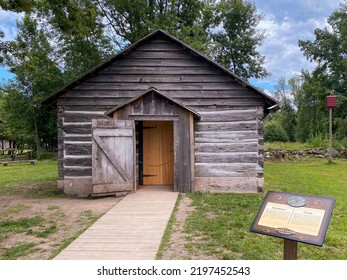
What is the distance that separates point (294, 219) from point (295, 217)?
0.10 ft

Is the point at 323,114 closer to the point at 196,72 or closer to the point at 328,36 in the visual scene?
the point at 328,36

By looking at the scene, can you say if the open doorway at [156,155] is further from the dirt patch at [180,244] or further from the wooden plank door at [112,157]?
the dirt patch at [180,244]

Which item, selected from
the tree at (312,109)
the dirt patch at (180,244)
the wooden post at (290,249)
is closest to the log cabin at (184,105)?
the dirt patch at (180,244)

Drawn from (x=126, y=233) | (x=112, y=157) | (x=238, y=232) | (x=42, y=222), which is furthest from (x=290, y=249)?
(x=112, y=157)

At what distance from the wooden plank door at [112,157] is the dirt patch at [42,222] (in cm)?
47

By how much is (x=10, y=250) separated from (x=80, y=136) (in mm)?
5374

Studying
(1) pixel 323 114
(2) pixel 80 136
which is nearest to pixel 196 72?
(2) pixel 80 136

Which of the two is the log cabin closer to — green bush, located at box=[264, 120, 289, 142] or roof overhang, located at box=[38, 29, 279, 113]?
roof overhang, located at box=[38, 29, 279, 113]

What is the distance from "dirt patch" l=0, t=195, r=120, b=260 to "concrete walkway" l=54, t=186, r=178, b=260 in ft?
1.14

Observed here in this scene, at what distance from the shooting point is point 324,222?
3242mm

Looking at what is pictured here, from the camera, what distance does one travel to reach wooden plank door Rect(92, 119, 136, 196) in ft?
29.0

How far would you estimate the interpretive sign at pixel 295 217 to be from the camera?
127 inches

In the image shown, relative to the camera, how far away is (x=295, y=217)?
3.41 meters
